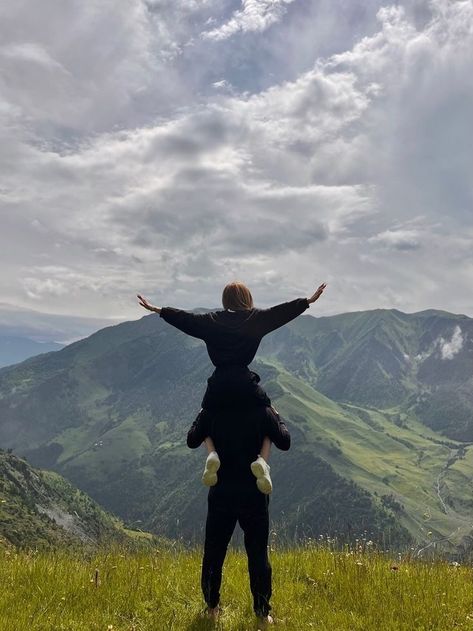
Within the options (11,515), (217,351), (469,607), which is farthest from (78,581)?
(11,515)

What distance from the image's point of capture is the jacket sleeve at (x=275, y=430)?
6.25 meters

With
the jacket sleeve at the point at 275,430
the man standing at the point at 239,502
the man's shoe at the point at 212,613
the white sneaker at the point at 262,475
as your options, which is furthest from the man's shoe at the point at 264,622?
the jacket sleeve at the point at 275,430

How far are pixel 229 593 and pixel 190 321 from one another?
369 cm

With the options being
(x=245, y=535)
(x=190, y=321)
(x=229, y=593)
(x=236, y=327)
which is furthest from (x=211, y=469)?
(x=229, y=593)

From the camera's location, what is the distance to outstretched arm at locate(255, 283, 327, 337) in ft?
21.3

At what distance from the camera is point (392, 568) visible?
23.4ft

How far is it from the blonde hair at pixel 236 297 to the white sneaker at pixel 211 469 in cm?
192

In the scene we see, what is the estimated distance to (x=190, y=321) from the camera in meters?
6.71

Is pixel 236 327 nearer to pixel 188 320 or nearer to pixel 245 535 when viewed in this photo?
pixel 188 320

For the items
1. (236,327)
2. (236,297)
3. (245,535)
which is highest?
(236,297)

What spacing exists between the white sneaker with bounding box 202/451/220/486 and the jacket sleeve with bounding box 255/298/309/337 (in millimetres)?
1634

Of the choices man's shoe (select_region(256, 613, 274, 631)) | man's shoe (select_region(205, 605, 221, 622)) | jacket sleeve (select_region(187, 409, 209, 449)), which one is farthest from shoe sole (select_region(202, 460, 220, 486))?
man's shoe (select_region(256, 613, 274, 631))

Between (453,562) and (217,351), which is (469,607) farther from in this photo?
(217,351)

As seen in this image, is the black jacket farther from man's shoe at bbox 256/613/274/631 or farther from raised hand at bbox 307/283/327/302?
man's shoe at bbox 256/613/274/631
